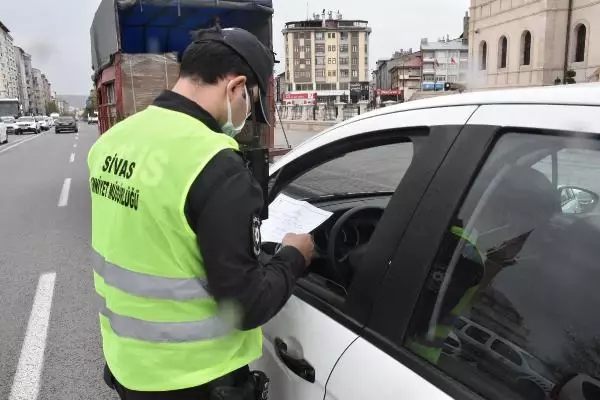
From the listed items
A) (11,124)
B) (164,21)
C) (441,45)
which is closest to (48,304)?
(164,21)

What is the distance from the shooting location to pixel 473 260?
1.31 m

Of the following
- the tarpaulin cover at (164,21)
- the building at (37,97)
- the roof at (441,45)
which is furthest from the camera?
the building at (37,97)

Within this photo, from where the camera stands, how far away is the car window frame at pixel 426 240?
1231 millimetres

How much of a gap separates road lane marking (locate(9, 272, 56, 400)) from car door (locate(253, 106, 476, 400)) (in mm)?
2220

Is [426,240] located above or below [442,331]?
above

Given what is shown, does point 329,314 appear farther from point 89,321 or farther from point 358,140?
point 89,321

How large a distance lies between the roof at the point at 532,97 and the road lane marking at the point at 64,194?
918cm

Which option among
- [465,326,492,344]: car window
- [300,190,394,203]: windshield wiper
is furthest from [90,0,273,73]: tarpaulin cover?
[465,326,492,344]: car window

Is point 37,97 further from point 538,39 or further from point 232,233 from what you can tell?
point 232,233

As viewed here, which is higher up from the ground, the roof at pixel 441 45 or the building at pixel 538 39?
the roof at pixel 441 45

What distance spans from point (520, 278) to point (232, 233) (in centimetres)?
67

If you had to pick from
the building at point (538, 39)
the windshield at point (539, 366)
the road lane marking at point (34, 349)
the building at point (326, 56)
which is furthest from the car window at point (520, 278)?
the building at point (326, 56)

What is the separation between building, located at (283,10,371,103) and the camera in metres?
121

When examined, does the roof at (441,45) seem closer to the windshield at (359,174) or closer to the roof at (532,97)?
the windshield at (359,174)
